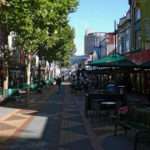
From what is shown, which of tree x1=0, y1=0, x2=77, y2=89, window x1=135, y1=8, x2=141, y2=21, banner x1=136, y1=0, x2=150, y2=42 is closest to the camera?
banner x1=136, y1=0, x2=150, y2=42

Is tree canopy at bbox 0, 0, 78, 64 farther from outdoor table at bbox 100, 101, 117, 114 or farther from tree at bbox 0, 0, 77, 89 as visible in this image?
outdoor table at bbox 100, 101, 117, 114

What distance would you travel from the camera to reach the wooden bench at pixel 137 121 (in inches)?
520

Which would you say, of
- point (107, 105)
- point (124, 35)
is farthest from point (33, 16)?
point (124, 35)

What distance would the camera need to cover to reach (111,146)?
15672 millimetres

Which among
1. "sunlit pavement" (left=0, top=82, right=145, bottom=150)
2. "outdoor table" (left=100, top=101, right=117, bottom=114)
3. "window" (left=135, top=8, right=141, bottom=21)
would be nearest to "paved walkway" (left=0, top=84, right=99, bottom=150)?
"sunlit pavement" (left=0, top=82, right=145, bottom=150)

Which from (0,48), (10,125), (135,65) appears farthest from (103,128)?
(0,48)

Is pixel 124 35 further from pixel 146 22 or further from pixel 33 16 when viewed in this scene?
pixel 146 22

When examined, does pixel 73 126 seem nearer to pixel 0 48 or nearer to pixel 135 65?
pixel 135 65

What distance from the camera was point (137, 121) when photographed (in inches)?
614

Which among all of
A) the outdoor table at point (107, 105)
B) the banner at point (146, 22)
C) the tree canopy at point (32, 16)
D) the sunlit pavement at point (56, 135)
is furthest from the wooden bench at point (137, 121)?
the tree canopy at point (32, 16)

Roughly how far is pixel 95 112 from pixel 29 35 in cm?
1559

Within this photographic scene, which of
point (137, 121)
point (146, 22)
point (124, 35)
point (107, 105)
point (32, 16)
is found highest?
point (124, 35)

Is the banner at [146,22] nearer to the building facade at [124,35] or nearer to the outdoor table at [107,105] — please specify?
the outdoor table at [107,105]

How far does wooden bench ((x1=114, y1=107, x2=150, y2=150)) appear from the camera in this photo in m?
13.2
